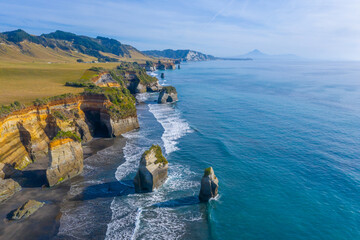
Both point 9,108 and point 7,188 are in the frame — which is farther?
point 9,108

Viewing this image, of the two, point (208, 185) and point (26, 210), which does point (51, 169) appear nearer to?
point (26, 210)

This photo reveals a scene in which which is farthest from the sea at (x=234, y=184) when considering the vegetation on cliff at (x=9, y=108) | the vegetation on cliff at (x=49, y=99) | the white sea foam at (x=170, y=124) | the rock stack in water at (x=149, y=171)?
the vegetation on cliff at (x=9, y=108)

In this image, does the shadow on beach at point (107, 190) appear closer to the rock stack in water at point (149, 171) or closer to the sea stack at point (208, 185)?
the rock stack in water at point (149, 171)

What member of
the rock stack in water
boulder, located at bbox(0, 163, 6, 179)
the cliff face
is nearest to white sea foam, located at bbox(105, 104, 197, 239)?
the rock stack in water

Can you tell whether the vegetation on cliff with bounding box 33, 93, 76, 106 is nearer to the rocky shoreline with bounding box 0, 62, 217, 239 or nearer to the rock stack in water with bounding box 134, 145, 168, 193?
the rocky shoreline with bounding box 0, 62, 217, 239

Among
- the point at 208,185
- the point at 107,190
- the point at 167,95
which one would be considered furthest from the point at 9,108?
the point at 167,95
